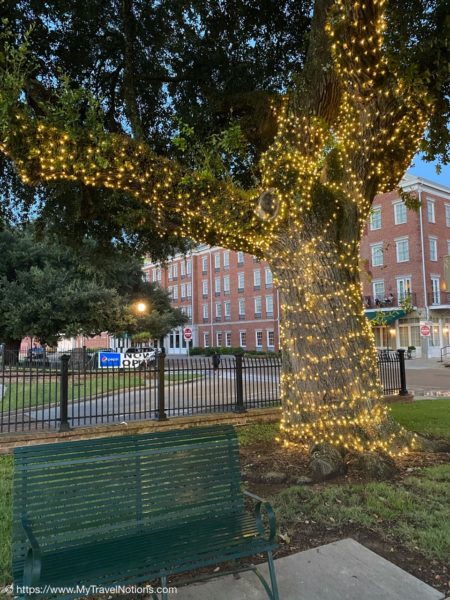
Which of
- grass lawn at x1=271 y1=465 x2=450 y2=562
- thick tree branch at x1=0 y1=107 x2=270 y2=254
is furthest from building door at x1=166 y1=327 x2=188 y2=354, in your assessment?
grass lawn at x1=271 y1=465 x2=450 y2=562

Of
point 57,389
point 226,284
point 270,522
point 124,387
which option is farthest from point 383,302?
point 270,522

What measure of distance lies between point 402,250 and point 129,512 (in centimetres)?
3818

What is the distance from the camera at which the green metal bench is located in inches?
103

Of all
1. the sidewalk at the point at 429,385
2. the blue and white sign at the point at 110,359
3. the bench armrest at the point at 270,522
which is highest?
the blue and white sign at the point at 110,359

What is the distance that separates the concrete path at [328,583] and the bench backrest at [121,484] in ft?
1.56

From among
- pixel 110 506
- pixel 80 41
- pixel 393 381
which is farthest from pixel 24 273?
pixel 110 506

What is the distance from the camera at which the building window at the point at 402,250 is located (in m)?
37.4

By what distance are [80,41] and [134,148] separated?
4847 mm

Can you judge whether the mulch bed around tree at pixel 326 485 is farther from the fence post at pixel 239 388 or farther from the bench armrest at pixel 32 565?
the fence post at pixel 239 388

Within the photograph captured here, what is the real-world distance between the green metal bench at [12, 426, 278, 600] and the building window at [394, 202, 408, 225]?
37510 mm

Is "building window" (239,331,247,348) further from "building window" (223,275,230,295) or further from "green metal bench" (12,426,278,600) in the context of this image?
"green metal bench" (12,426,278,600)

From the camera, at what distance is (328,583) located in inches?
124

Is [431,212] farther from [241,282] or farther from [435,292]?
[241,282]

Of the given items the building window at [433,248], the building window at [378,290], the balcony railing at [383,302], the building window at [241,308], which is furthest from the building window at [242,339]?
the building window at [433,248]
